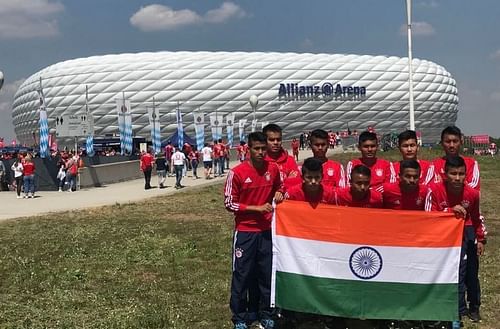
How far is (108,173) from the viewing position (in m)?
27.8

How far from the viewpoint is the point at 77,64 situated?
285 feet

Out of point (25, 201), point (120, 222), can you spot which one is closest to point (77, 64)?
point (25, 201)

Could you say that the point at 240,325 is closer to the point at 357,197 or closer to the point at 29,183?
the point at 357,197

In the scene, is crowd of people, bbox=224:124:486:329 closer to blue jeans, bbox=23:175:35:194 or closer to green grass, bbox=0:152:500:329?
green grass, bbox=0:152:500:329

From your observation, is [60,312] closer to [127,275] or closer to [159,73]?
[127,275]

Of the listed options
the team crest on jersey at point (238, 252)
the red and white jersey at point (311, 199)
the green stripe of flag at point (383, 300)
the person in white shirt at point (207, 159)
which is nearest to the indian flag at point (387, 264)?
the green stripe of flag at point (383, 300)

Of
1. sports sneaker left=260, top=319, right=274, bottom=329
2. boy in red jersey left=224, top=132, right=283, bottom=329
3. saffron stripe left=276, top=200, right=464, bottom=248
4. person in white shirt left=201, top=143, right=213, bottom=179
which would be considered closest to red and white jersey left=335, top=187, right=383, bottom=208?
saffron stripe left=276, top=200, right=464, bottom=248

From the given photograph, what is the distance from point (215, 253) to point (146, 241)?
1.69m

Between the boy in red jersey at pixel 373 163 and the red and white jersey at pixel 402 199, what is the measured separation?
0.27 metres

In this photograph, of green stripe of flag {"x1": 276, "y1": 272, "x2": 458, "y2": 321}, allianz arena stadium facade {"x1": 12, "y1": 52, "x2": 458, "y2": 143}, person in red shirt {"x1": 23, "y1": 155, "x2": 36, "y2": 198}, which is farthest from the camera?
allianz arena stadium facade {"x1": 12, "y1": 52, "x2": 458, "y2": 143}

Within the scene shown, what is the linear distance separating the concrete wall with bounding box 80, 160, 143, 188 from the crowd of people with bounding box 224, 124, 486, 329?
69.2 ft

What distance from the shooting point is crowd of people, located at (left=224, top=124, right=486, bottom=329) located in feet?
18.2

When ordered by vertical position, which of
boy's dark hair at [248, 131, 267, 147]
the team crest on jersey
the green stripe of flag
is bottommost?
the green stripe of flag

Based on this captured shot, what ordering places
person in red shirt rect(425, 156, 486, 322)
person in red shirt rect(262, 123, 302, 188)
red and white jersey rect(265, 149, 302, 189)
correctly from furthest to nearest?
person in red shirt rect(262, 123, 302, 188)
red and white jersey rect(265, 149, 302, 189)
person in red shirt rect(425, 156, 486, 322)
